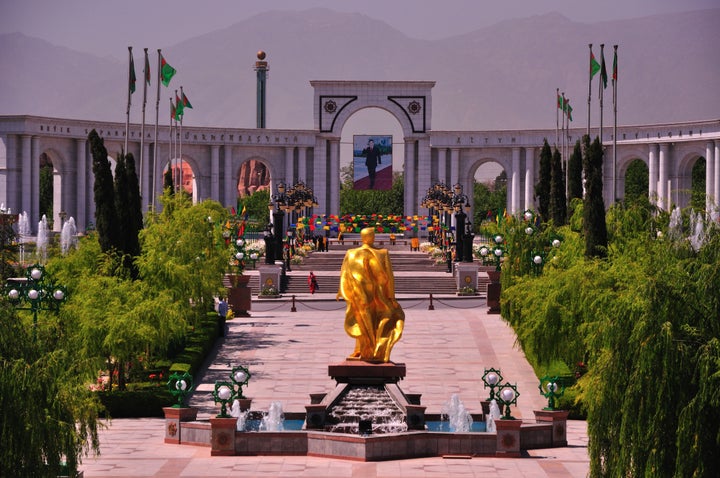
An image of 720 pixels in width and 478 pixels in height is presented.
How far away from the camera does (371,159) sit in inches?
3317

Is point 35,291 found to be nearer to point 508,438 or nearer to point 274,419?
point 274,419

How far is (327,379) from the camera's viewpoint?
34406mm

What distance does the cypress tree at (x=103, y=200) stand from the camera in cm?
3638

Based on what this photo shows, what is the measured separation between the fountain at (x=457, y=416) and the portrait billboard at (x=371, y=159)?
180 feet

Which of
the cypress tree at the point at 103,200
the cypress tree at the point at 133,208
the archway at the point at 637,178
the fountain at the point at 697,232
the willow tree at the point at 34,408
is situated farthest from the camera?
the archway at the point at 637,178

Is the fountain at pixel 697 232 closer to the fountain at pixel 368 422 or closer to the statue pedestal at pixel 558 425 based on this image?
the fountain at pixel 368 422

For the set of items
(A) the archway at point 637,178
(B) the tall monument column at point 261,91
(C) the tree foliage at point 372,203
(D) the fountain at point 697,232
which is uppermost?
(B) the tall monument column at point 261,91

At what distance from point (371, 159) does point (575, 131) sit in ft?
46.0

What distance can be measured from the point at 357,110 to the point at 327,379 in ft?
171

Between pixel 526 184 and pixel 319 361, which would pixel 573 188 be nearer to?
pixel 319 361

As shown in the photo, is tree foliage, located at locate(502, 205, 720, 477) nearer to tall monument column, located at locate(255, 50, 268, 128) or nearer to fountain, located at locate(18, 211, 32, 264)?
fountain, located at locate(18, 211, 32, 264)

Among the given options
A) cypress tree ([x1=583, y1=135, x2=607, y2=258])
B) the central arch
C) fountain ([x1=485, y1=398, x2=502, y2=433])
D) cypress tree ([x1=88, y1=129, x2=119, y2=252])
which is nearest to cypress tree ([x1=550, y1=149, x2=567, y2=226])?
cypress tree ([x1=583, y1=135, x2=607, y2=258])

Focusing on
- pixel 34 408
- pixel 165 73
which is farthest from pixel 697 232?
pixel 165 73

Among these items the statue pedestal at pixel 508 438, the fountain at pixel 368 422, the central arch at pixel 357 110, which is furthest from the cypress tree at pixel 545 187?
the central arch at pixel 357 110
